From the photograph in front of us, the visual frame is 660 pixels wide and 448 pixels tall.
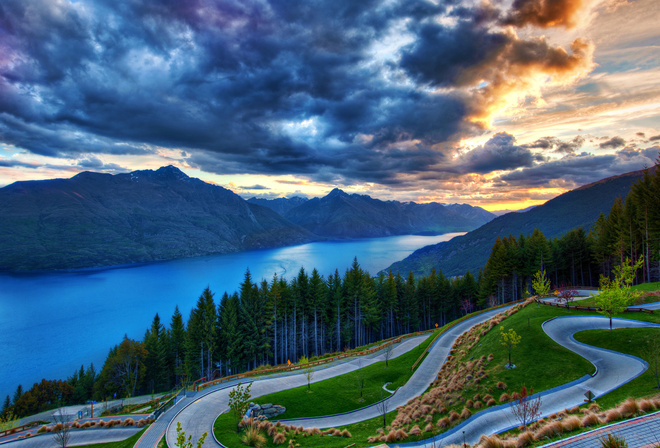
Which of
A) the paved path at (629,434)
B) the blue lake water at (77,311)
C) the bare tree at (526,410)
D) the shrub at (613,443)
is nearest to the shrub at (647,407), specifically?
the paved path at (629,434)

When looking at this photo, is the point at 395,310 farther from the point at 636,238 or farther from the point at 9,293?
the point at 9,293

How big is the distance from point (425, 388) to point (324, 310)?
91.6 ft

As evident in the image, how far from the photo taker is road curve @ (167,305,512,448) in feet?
72.2

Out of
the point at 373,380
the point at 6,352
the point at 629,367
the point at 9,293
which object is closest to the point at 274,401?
the point at 373,380

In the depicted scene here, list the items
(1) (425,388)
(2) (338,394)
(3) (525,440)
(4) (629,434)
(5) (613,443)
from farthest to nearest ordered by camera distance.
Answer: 1. (2) (338,394)
2. (1) (425,388)
3. (3) (525,440)
4. (4) (629,434)
5. (5) (613,443)

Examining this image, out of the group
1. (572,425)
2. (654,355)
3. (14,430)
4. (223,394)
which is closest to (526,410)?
(572,425)

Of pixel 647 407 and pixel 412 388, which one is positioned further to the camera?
pixel 412 388

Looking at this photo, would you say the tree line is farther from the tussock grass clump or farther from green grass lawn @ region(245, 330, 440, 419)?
the tussock grass clump

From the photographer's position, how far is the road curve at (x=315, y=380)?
21997 mm

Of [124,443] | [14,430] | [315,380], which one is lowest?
[14,430]

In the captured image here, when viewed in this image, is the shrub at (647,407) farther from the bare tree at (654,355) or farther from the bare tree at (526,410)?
the bare tree at (654,355)

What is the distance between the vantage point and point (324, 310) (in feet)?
176

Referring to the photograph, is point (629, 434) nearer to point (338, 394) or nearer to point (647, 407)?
point (647, 407)

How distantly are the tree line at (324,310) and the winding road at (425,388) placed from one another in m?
16.3
